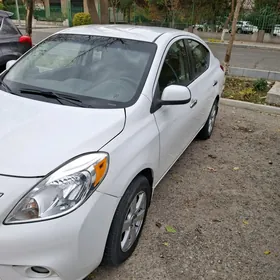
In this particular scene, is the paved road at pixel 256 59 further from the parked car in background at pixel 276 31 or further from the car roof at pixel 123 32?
the car roof at pixel 123 32

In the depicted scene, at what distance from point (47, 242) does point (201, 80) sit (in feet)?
9.01

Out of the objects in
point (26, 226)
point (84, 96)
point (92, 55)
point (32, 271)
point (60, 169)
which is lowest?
point (32, 271)

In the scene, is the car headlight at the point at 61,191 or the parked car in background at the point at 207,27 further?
the parked car in background at the point at 207,27

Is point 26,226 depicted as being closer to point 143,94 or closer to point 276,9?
point 143,94

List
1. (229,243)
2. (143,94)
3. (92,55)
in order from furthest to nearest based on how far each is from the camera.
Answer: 1. (92,55)
2. (229,243)
3. (143,94)

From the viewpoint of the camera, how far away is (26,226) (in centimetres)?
162

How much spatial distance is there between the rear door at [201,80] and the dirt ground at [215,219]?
2.24ft

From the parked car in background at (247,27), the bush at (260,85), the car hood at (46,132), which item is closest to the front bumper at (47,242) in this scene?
the car hood at (46,132)

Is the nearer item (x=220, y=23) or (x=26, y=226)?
(x=26, y=226)

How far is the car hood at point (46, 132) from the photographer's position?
1.75 metres

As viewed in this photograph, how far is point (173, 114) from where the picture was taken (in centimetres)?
284

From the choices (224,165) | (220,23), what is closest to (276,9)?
(220,23)

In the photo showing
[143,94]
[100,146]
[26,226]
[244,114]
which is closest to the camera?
[26,226]

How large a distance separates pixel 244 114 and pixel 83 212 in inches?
196
